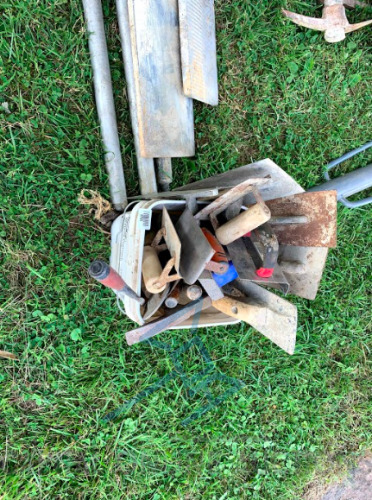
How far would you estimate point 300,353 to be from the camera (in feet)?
9.41

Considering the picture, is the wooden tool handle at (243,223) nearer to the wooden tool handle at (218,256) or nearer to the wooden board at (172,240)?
the wooden tool handle at (218,256)

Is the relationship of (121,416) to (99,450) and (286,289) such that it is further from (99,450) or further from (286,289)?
(286,289)

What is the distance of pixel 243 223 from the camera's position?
65.3 inches

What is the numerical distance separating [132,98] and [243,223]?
1.13 meters

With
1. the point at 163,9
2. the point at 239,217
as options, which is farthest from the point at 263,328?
the point at 163,9

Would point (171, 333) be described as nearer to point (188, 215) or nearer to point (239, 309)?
point (239, 309)

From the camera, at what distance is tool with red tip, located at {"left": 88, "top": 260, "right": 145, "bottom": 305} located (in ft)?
4.42

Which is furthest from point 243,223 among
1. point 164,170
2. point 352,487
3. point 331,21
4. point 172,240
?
point 352,487

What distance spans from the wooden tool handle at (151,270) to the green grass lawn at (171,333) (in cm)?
74

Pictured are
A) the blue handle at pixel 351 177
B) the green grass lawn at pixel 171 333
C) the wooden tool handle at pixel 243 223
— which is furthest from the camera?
the blue handle at pixel 351 177

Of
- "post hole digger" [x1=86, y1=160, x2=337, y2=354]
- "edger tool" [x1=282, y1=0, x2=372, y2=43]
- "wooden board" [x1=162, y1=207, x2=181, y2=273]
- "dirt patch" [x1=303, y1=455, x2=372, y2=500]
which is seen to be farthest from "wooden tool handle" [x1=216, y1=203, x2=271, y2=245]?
"dirt patch" [x1=303, y1=455, x2=372, y2=500]

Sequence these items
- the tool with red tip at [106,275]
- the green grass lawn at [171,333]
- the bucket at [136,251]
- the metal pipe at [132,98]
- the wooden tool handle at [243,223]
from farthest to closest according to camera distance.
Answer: the green grass lawn at [171,333] → the metal pipe at [132,98] → the bucket at [136,251] → the wooden tool handle at [243,223] → the tool with red tip at [106,275]

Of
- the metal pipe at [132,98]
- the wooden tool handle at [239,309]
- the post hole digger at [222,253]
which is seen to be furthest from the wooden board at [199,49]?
the wooden tool handle at [239,309]

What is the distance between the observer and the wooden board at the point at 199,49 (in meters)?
2.10
